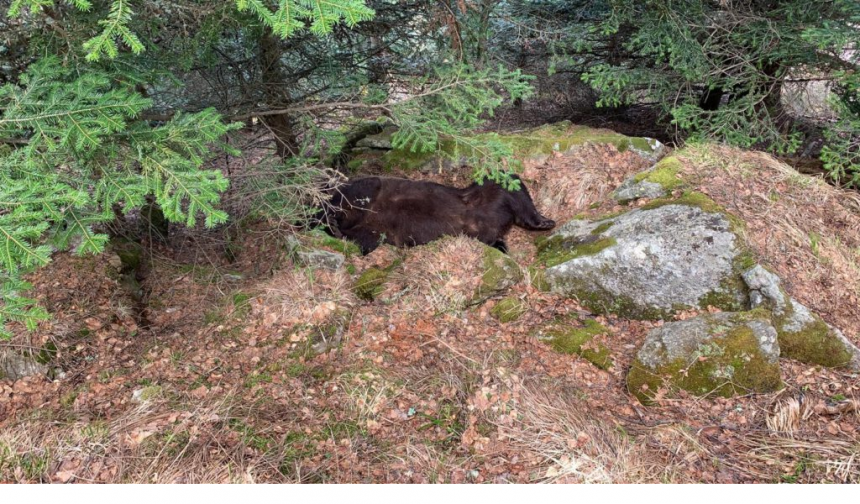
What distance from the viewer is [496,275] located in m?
4.65

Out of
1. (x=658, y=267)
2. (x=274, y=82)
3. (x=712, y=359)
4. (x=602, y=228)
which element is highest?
(x=274, y=82)

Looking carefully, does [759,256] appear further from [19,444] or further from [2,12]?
[2,12]

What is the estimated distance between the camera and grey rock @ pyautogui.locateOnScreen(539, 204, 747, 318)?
414 centimetres

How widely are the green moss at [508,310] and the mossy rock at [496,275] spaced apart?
0.55ft

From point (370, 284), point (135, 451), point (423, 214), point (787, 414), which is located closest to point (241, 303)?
point (370, 284)

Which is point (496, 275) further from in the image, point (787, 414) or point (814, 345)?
point (814, 345)

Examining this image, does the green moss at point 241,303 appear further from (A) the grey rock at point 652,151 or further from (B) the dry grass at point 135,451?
(A) the grey rock at point 652,151

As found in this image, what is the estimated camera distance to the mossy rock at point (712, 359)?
337 centimetres

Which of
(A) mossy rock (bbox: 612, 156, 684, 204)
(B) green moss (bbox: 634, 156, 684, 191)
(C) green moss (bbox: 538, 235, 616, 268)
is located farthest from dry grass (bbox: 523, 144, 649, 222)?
(C) green moss (bbox: 538, 235, 616, 268)

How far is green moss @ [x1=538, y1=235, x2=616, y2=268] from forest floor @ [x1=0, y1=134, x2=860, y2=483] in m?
0.45

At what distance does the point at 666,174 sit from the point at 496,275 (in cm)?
231

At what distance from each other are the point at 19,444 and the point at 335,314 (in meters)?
2.32

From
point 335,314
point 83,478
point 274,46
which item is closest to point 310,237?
point 335,314

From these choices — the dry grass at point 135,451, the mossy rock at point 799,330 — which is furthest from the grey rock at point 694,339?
the dry grass at point 135,451
